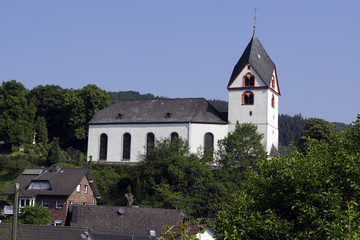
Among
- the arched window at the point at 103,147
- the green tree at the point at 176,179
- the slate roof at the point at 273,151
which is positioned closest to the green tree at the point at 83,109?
the arched window at the point at 103,147

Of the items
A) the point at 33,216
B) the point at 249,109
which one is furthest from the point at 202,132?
the point at 33,216

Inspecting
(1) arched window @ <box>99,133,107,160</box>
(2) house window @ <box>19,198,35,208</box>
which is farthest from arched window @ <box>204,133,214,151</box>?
(2) house window @ <box>19,198,35,208</box>

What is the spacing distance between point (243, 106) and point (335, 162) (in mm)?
41747

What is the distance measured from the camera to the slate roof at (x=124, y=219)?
43.3 meters

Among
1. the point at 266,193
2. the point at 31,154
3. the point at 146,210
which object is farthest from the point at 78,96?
the point at 266,193

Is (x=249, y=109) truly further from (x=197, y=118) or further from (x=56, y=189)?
(x=56, y=189)

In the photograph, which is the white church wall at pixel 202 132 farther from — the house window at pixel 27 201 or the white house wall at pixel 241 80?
the house window at pixel 27 201

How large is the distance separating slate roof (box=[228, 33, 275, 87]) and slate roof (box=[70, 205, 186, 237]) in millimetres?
21945

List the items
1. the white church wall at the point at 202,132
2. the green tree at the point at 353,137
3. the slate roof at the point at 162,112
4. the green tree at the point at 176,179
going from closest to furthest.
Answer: the green tree at the point at 353,137 → the green tree at the point at 176,179 → the white church wall at the point at 202,132 → the slate roof at the point at 162,112

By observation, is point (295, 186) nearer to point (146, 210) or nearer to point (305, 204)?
point (305, 204)

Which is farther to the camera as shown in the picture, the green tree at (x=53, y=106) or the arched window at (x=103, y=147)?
the green tree at (x=53, y=106)

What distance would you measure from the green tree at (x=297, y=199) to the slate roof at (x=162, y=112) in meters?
41.2

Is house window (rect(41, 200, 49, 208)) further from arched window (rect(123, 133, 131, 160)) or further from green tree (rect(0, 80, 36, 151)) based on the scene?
green tree (rect(0, 80, 36, 151))

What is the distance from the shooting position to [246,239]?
20.3m
